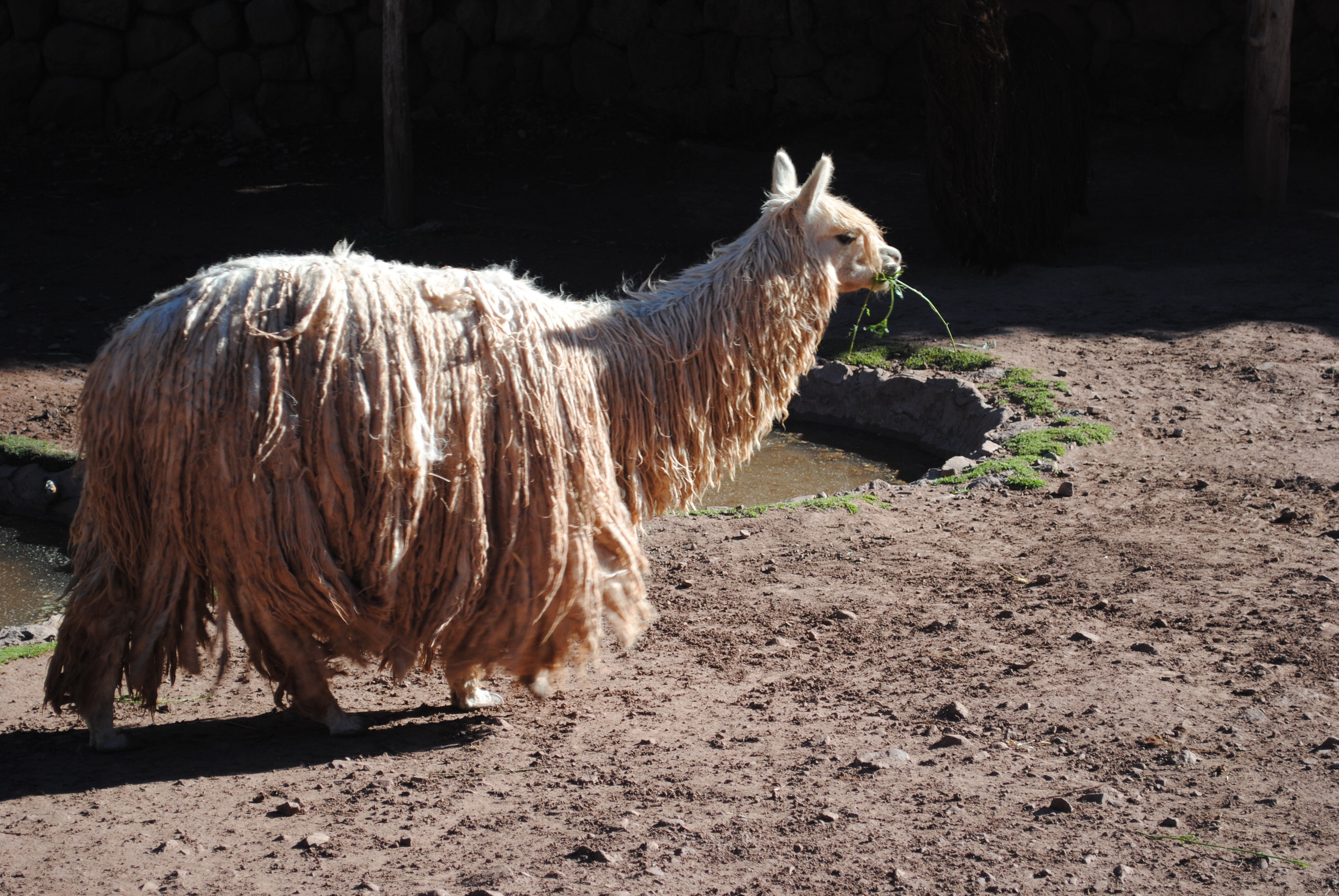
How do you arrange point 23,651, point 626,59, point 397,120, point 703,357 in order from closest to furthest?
1. point 703,357
2. point 23,651
3. point 397,120
4. point 626,59

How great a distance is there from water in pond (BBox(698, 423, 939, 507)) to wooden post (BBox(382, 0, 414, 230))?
491 cm

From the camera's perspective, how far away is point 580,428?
3.83 meters

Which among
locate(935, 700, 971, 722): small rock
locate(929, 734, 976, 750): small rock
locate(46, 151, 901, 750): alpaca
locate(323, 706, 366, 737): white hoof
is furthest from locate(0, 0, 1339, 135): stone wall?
Answer: locate(929, 734, 976, 750): small rock

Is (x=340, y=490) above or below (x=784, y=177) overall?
below

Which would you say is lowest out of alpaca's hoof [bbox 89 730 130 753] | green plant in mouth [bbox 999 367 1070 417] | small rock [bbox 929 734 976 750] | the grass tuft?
the grass tuft

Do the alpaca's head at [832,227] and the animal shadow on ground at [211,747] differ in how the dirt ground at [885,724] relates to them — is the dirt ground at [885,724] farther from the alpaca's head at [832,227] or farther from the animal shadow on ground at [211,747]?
the alpaca's head at [832,227]

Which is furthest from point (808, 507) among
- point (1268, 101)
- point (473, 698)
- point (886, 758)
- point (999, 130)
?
point (1268, 101)

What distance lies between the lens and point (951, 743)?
353 centimetres

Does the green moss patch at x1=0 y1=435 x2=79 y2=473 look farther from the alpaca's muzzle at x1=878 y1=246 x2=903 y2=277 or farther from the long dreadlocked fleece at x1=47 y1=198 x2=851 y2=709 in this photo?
the alpaca's muzzle at x1=878 y1=246 x2=903 y2=277

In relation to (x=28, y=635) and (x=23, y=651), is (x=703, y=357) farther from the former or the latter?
(x=28, y=635)

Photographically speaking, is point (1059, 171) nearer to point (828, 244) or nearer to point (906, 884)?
point (828, 244)

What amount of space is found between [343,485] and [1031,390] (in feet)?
16.6

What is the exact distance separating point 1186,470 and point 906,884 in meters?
3.97

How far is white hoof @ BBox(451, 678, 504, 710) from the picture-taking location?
400 cm
